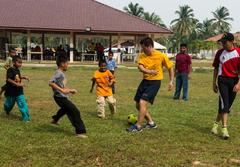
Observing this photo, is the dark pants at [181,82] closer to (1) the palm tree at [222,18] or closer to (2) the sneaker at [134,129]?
(2) the sneaker at [134,129]

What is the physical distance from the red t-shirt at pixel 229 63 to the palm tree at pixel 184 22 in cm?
9019

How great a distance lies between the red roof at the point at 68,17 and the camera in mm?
33750

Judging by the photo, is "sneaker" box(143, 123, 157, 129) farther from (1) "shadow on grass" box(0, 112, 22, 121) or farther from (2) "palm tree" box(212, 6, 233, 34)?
(2) "palm tree" box(212, 6, 233, 34)

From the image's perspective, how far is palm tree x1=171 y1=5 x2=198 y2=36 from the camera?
317 feet

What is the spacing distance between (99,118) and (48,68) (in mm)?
18434

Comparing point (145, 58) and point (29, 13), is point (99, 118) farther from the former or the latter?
point (29, 13)

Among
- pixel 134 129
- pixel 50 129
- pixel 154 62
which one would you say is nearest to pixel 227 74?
pixel 154 62

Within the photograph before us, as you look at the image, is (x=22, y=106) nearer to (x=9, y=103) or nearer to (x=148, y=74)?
(x=9, y=103)

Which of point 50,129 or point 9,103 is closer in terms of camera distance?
point 50,129

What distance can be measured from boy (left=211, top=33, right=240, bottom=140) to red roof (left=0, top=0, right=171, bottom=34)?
88.6 ft

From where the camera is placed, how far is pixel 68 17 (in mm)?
35750

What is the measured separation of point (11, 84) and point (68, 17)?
91.7 feet

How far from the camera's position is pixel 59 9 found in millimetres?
37062

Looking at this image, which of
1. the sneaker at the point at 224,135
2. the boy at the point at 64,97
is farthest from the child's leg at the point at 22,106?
the sneaker at the point at 224,135
